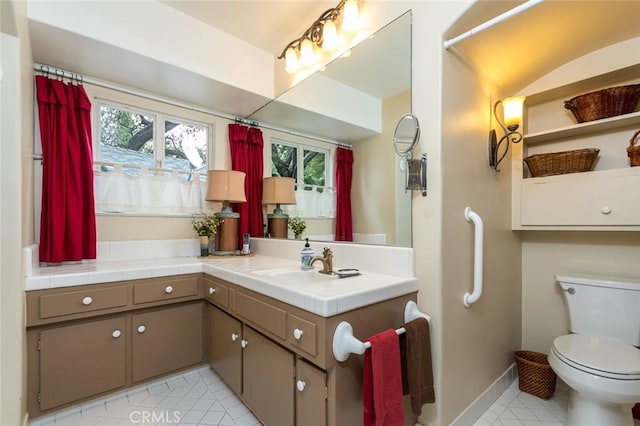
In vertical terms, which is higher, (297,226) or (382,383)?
(297,226)

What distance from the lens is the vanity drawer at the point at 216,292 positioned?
1822 millimetres

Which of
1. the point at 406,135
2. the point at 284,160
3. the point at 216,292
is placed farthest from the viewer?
the point at 284,160

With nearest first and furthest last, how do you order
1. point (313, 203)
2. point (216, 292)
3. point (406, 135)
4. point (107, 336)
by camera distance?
point (406, 135) → point (107, 336) → point (216, 292) → point (313, 203)

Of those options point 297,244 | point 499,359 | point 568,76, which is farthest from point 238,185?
point 568,76

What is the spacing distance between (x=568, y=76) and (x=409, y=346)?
2038 mm

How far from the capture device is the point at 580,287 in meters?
1.77

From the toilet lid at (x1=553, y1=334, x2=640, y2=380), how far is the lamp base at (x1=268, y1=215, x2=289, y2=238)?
6.45ft

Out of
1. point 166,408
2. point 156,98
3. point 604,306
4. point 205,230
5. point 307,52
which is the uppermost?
point 307,52

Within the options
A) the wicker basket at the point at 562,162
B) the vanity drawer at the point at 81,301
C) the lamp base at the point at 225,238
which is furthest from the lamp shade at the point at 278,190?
the wicker basket at the point at 562,162

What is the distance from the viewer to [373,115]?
1855 millimetres

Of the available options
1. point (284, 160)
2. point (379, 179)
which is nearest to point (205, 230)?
point (284, 160)

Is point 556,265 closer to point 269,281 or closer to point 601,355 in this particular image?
point 601,355

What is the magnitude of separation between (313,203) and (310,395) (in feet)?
4.54

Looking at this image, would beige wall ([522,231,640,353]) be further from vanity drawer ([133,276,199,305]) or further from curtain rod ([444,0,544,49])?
vanity drawer ([133,276,199,305])
